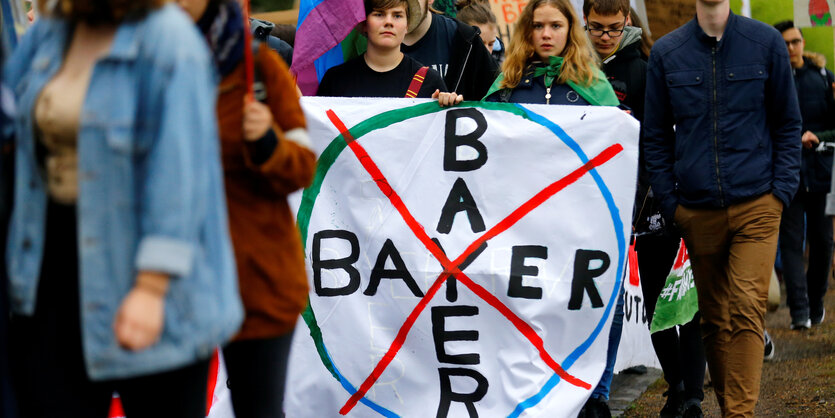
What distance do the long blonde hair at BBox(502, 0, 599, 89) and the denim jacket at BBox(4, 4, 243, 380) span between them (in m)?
2.97

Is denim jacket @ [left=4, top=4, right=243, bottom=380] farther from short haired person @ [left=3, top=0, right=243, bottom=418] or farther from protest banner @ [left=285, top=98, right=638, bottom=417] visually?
protest banner @ [left=285, top=98, right=638, bottom=417]

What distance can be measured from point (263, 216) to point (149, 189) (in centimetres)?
57

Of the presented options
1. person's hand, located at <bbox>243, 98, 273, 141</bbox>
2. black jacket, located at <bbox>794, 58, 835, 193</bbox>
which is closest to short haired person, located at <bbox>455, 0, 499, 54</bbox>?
black jacket, located at <bbox>794, 58, 835, 193</bbox>

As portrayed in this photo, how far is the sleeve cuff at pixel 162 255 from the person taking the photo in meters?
2.26

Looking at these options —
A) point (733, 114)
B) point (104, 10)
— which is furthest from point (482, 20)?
point (104, 10)

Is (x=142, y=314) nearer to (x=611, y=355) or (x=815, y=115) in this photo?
(x=611, y=355)

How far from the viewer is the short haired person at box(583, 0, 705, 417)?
5496 mm

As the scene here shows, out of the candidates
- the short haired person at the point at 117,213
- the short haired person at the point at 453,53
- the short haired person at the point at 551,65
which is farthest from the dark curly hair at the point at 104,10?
the short haired person at the point at 453,53

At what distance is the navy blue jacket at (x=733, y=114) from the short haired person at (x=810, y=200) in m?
3.89

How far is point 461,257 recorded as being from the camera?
4879mm

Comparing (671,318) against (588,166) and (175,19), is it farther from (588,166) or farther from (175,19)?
(175,19)

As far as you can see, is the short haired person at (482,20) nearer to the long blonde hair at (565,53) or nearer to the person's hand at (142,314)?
the long blonde hair at (565,53)

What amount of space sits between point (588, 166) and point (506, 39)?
456 centimetres

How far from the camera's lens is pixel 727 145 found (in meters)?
4.89
